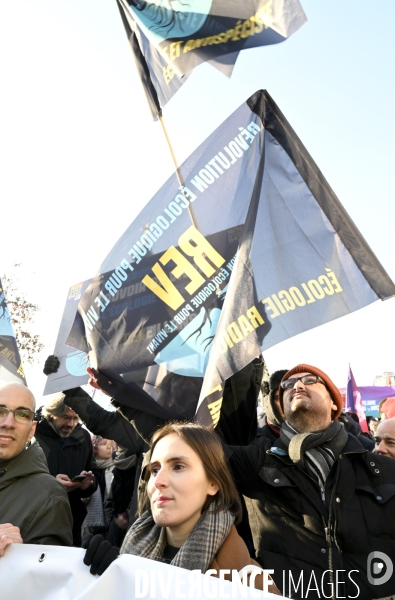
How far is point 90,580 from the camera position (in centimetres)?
199

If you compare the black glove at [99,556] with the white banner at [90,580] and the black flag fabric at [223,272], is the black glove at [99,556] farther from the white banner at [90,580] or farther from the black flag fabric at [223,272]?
the black flag fabric at [223,272]

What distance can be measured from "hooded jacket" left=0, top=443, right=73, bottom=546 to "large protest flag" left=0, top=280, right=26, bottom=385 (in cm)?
154

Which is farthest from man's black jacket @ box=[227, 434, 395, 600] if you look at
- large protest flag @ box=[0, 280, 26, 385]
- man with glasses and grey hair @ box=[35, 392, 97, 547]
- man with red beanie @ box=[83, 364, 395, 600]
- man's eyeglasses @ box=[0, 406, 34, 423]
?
man with glasses and grey hair @ box=[35, 392, 97, 547]

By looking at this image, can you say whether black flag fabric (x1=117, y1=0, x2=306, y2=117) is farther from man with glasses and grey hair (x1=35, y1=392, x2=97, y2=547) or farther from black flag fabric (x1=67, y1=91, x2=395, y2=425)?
man with glasses and grey hair (x1=35, y1=392, x2=97, y2=547)

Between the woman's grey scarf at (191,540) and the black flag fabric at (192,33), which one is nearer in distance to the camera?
the woman's grey scarf at (191,540)

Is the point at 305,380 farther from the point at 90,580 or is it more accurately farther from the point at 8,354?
the point at 8,354

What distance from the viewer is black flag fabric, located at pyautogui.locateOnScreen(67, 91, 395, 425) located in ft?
11.3

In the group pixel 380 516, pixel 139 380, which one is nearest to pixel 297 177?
pixel 139 380

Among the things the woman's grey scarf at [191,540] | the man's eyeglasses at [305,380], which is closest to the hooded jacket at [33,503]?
the woman's grey scarf at [191,540]

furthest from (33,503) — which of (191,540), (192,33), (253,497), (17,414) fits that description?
(192,33)

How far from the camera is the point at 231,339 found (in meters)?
3.43

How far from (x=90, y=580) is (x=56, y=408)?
11.8 ft

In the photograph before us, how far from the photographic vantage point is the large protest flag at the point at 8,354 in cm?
469

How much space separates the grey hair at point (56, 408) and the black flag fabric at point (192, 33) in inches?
102
